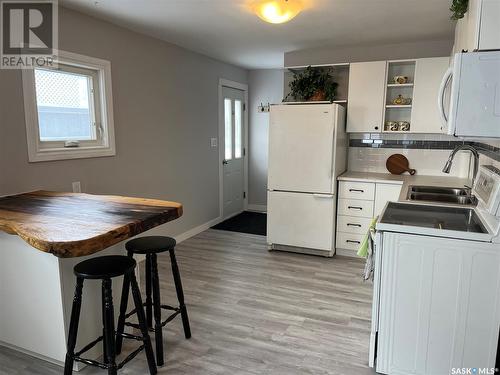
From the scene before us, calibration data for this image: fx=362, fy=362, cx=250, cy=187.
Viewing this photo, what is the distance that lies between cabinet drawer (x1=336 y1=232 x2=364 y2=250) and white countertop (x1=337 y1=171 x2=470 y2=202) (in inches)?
23.9

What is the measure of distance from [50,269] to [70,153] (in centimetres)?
123

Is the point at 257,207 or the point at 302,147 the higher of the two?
the point at 302,147

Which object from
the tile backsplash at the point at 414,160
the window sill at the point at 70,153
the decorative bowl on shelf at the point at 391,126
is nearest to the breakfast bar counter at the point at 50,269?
the window sill at the point at 70,153

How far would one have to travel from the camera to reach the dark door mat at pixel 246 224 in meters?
4.99

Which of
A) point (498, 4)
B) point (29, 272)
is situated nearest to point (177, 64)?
point (29, 272)

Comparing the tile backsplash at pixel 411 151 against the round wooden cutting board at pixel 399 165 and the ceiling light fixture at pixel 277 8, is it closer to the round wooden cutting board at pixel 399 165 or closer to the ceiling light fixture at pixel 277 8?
the round wooden cutting board at pixel 399 165

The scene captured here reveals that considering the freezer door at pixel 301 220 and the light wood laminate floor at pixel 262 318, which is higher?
the freezer door at pixel 301 220

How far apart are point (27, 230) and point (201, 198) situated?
10.3 feet

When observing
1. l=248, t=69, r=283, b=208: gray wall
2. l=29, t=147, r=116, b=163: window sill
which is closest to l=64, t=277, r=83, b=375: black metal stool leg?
l=29, t=147, r=116, b=163: window sill

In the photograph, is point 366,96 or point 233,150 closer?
point 366,96

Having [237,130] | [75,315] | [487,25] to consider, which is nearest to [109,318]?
[75,315]

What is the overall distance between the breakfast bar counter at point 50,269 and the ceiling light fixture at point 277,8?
150 cm

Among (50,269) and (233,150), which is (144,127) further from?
(233,150)

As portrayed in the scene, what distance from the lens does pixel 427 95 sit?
3705 mm
